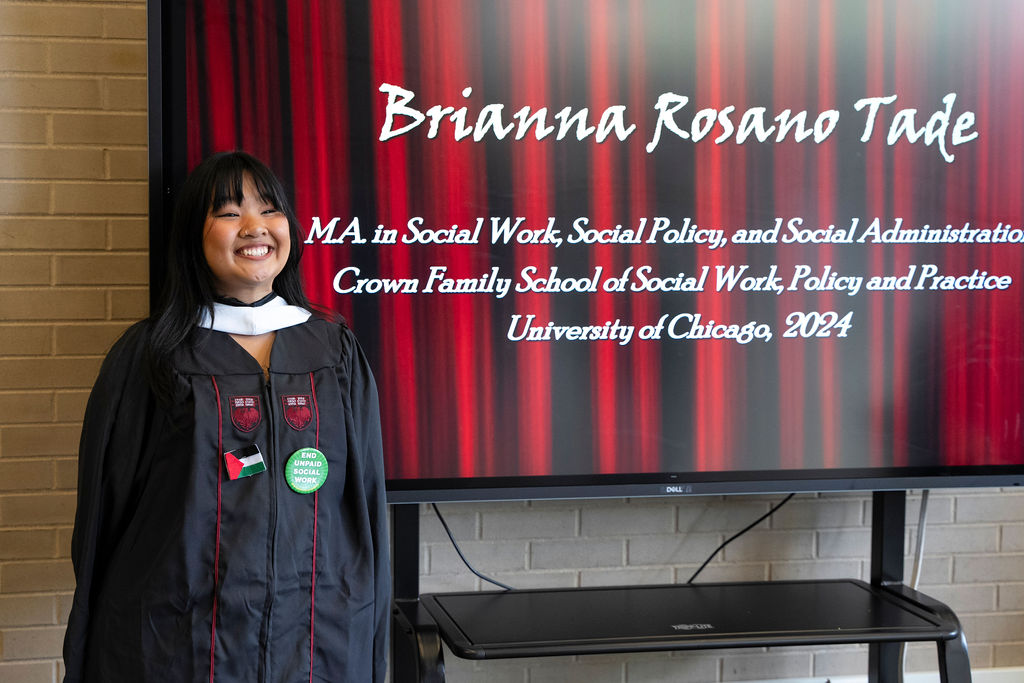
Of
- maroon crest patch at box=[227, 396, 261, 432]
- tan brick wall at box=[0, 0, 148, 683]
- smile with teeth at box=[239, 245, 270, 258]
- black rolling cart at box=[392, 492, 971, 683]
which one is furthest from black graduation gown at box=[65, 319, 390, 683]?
tan brick wall at box=[0, 0, 148, 683]

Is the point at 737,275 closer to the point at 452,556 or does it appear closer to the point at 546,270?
the point at 546,270

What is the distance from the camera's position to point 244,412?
1.66 metres

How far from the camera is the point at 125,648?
163 cm

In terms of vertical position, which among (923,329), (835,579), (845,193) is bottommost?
(835,579)

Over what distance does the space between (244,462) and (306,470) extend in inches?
4.0

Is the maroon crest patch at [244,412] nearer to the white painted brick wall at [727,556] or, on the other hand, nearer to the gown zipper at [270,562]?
the gown zipper at [270,562]

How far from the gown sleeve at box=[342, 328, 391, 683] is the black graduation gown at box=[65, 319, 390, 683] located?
52 millimetres

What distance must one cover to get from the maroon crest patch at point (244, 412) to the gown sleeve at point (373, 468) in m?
0.19

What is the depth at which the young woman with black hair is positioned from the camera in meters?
1.62

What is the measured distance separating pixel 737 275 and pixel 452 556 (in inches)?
37.3

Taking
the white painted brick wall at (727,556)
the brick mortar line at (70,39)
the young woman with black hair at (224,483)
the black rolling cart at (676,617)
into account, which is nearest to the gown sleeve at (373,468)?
the young woman with black hair at (224,483)

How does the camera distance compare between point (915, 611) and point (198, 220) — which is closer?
point (198, 220)

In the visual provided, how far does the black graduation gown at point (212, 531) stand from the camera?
162 cm

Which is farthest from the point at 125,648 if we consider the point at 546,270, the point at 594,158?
the point at 594,158
